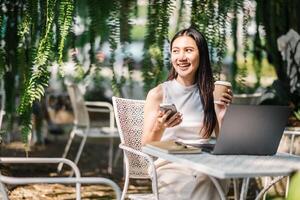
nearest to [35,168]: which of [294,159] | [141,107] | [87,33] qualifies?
[87,33]

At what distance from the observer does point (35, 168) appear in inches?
228

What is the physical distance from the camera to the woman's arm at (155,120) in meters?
2.60

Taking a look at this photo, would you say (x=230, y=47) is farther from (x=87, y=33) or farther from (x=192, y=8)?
(x=87, y=33)

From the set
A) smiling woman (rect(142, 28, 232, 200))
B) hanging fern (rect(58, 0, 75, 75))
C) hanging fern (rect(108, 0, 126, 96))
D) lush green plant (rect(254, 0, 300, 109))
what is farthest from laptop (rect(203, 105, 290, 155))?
lush green plant (rect(254, 0, 300, 109))

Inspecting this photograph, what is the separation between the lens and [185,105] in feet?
9.90

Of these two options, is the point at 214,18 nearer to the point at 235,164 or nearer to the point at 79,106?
the point at 235,164

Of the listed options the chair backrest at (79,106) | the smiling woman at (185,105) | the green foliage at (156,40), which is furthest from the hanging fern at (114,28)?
the chair backrest at (79,106)

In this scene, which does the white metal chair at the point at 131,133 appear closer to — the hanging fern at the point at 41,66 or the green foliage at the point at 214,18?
the hanging fern at the point at 41,66

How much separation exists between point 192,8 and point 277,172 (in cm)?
186

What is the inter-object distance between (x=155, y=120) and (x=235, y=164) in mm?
558

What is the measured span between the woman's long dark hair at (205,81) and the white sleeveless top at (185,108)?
0.03 m

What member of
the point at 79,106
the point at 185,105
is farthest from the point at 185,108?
the point at 79,106

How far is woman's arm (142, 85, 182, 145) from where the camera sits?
260cm

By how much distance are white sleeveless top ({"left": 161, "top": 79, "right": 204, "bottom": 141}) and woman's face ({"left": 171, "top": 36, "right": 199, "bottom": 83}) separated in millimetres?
98
